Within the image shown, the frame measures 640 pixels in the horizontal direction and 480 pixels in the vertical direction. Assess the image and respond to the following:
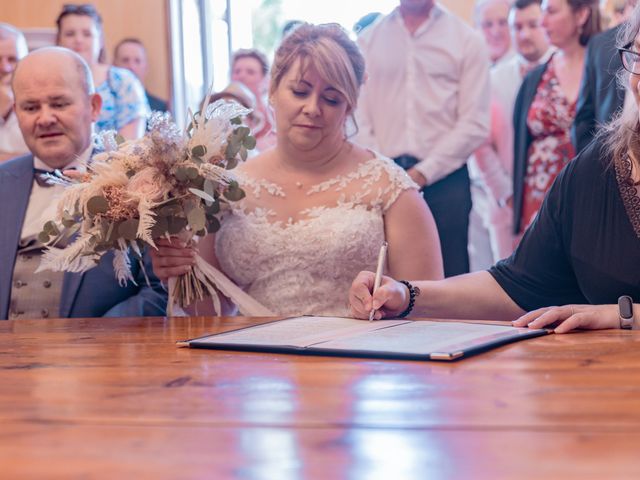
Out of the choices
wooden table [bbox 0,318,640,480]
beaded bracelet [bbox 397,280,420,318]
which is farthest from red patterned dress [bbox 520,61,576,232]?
wooden table [bbox 0,318,640,480]

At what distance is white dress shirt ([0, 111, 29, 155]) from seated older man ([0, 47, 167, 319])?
1756mm

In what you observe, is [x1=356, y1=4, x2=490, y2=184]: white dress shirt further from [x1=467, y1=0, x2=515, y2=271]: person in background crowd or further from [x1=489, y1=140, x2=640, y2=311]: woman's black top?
[x1=489, y1=140, x2=640, y2=311]: woman's black top

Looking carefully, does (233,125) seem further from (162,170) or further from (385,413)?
(385,413)

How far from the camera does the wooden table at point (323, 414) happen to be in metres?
1.05

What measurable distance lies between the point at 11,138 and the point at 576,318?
13.0ft

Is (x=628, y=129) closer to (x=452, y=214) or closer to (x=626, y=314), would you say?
(x=626, y=314)

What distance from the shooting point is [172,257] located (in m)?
2.75

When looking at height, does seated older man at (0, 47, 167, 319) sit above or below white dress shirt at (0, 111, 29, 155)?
below

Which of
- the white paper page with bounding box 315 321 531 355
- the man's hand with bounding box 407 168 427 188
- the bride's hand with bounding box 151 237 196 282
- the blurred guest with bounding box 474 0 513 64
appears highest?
the blurred guest with bounding box 474 0 513 64

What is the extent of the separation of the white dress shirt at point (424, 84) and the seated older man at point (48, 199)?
156 cm

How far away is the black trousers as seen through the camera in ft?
14.3

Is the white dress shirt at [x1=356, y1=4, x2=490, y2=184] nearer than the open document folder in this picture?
No

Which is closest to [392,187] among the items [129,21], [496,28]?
[496,28]

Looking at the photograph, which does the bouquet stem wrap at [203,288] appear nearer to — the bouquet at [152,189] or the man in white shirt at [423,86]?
the bouquet at [152,189]
